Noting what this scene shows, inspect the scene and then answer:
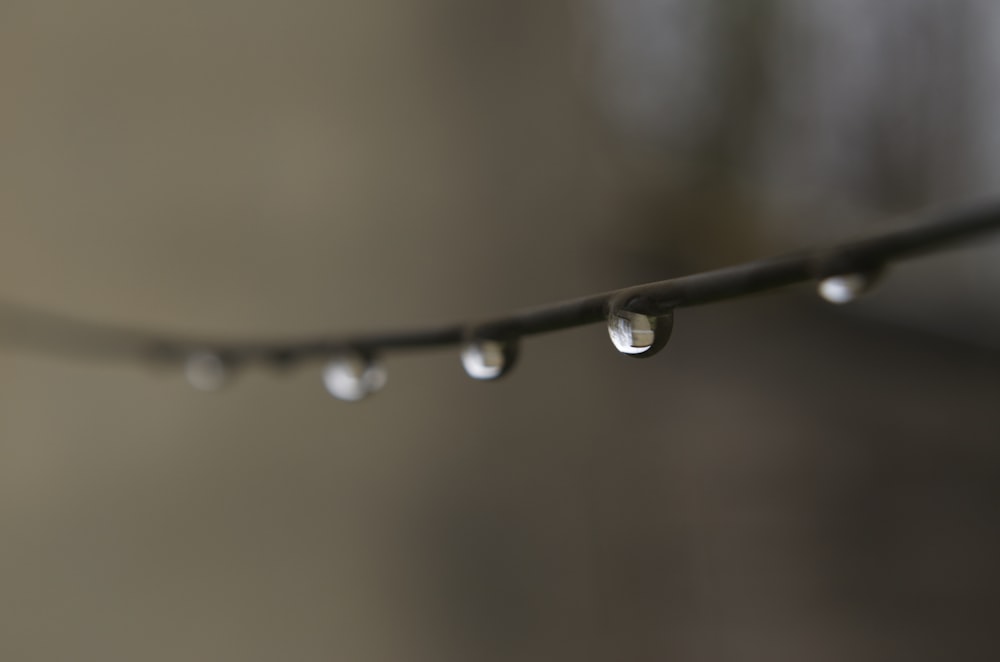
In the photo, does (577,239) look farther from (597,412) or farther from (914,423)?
(914,423)

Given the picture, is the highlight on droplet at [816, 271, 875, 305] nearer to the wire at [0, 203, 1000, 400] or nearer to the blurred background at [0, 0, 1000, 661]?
the wire at [0, 203, 1000, 400]

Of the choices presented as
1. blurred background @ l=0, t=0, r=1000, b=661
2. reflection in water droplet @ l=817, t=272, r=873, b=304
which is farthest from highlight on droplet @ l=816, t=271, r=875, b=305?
blurred background @ l=0, t=0, r=1000, b=661

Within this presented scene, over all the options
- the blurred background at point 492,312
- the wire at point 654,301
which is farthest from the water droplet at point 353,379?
the blurred background at point 492,312

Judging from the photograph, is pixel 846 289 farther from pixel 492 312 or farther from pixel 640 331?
pixel 492 312

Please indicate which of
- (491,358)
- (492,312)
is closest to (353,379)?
(491,358)

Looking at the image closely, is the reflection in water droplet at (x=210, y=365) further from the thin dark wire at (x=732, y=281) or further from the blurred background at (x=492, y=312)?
the blurred background at (x=492, y=312)
